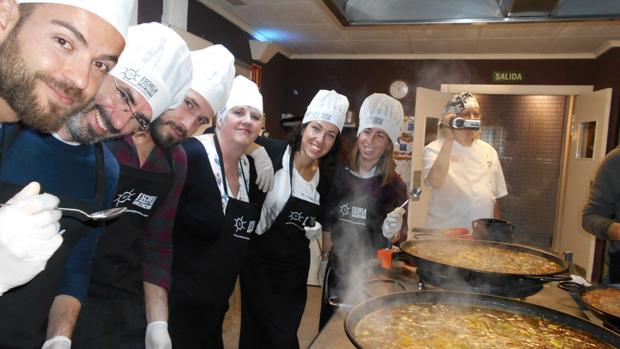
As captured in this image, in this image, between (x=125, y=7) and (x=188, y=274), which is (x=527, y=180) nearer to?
(x=188, y=274)

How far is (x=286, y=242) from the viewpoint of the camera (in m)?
2.42

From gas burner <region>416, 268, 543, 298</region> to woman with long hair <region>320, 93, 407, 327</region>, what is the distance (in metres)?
0.65

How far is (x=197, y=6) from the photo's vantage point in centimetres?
415

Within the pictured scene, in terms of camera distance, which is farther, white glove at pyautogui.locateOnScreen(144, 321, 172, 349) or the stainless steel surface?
white glove at pyautogui.locateOnScreen(144, 321, 172, 349)

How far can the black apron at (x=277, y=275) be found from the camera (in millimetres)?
2408

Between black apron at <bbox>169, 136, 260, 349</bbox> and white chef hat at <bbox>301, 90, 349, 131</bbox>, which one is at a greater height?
white chef hat at <bbox>301, 90, 349, 131</bbox>

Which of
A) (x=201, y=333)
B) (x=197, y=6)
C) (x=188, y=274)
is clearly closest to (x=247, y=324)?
(x=201, y=333)

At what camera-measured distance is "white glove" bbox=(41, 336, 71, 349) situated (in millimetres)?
1272

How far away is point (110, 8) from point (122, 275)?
0.99 metres

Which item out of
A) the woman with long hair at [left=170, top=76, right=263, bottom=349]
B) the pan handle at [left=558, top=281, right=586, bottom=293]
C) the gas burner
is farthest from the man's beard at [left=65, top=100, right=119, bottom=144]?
the pan handle at [left=558, top=281, right=586, bottom=293]

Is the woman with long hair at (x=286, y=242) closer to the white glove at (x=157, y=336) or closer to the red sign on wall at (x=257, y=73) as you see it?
the white glove at (x=157, y=336)

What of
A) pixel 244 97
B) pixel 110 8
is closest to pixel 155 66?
pixel 110 8

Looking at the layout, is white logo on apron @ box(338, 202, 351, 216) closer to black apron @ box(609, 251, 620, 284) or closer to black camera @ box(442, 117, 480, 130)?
black camera @ box(442, 117, 480, 130)

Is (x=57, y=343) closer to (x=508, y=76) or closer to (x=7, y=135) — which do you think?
(x=7, y=135)
